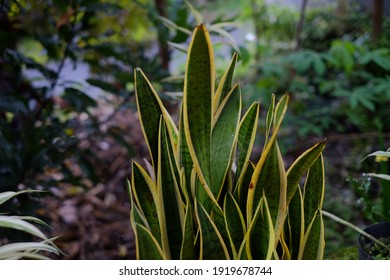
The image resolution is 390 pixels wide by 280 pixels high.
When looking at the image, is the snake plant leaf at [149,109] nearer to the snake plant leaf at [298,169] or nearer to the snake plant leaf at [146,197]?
the snake plant leaf at [146,197]

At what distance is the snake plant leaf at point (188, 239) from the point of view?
28.2 inches

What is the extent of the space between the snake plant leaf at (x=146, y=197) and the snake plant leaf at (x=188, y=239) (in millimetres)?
56

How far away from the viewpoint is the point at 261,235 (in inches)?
Answer: 28.3

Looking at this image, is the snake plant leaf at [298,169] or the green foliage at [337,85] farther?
the green foliage at [337,85]

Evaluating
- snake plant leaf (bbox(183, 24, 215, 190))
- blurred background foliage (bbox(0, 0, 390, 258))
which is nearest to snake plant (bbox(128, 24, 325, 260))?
snake plant leaf (bbox(183, 24, 215, 190))

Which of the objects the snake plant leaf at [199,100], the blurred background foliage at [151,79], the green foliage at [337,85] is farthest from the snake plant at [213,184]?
the green foliage at [337,85]

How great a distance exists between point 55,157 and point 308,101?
1.11 metres

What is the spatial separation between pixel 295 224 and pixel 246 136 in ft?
0.57

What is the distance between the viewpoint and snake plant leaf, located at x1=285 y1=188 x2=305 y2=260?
2.54 ft

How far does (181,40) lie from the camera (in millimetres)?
1345

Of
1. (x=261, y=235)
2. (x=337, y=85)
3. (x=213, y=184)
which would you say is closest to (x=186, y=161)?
(x=213, y=184)

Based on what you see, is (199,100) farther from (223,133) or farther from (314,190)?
(314,190)

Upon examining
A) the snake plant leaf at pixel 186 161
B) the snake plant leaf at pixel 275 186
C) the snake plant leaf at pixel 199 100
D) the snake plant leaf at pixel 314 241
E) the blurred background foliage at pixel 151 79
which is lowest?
the snake plant leaf at pixel 314 241

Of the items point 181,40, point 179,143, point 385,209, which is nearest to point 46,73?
point 181,40
